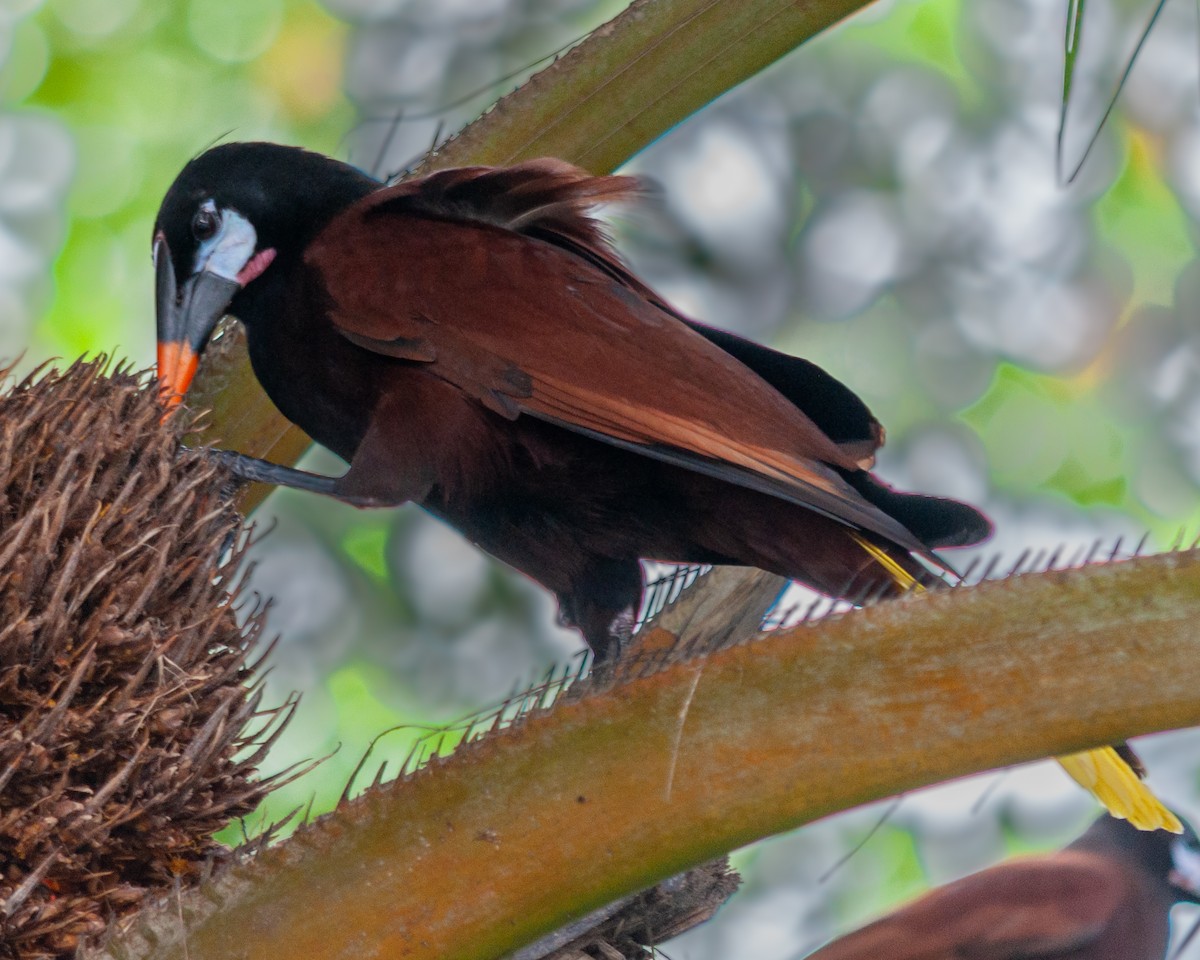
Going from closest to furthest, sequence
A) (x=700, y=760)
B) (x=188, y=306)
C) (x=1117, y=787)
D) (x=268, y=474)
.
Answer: (x=700, y=760)
(x=1117, y=787)
(x=268, y=474)
(x=188, y=306)

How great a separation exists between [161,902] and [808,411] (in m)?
0.99

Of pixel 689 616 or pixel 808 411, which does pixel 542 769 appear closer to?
pixel 689 616

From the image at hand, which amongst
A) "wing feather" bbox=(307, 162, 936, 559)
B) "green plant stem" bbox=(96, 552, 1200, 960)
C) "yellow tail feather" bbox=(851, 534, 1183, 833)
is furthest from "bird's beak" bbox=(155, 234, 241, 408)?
"yellow tail feather" bbox=(851, 534, 1183, 833)

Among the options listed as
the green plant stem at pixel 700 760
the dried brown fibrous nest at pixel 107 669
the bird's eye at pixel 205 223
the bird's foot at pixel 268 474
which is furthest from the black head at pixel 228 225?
the green plant stem at pixel 700 760

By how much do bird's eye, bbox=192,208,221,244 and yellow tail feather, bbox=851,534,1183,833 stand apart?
1047 mm

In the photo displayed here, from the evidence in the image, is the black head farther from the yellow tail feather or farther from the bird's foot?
the yellow tail feather

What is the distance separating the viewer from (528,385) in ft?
4.63

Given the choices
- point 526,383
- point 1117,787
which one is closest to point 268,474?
point 526,383

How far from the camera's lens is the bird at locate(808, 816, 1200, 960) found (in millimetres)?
1254

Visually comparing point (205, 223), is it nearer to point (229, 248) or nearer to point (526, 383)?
point (229, 248)

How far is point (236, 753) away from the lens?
109 cm

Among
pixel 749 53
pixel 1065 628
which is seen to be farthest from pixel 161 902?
pixel 749 53

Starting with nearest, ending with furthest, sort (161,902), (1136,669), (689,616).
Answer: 1. (1136,669)
2. (161,902)
3. (689,616)

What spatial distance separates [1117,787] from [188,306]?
123 centimetres
